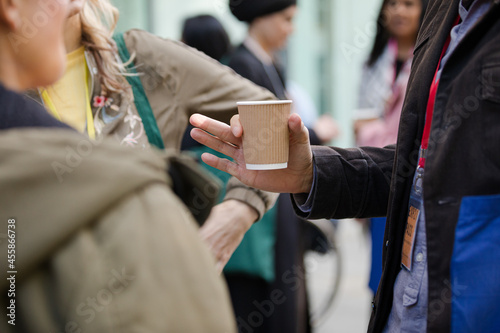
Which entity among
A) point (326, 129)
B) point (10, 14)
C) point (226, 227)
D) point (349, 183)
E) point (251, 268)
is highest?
point (10, 14)

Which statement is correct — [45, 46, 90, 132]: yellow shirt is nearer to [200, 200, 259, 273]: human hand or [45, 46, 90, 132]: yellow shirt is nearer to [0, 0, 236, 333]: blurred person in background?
[200, 200, 259, 273]: human hand

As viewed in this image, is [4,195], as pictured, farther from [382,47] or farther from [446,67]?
[382,47]

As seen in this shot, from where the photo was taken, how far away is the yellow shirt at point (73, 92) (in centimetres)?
156

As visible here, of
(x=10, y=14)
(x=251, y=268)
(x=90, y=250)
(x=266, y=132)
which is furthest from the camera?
(x=251, y=268)

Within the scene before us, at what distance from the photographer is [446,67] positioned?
3.92ft

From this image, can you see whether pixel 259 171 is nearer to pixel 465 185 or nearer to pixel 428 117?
pixel 428 117

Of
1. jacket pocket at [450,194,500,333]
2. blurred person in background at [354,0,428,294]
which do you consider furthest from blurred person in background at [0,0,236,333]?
blurred person in background at [354,0,428,294]

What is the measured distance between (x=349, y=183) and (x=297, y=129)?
22 centimetres

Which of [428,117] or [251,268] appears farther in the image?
[251,268]

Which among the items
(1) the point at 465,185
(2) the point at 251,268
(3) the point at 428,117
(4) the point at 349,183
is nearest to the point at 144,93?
(4) the point at 349,183

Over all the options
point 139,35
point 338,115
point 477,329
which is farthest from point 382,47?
point 338,115

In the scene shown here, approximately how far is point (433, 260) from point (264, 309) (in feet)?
6.09

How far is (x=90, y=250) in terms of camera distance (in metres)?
0.62

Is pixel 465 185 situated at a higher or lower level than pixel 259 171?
higher
